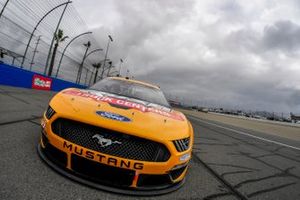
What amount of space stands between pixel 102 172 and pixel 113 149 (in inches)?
9.1

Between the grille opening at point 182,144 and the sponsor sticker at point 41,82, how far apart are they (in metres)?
15.6

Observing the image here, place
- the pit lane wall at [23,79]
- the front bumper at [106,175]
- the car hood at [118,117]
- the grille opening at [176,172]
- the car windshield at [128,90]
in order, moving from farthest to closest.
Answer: the pit lane wall at [23,79]
the car windshield at [128,90]
the grille opening at [176,172]
the car hood at [118,117]
the front bumper at [106,175]

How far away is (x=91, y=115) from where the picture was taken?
238cm

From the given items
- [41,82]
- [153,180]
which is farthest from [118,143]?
[41,82]

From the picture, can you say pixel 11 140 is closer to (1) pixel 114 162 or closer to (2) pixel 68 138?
(2) pixel 68 138

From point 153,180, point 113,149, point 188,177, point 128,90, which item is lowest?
point 188,177

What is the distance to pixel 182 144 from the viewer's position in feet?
8.46

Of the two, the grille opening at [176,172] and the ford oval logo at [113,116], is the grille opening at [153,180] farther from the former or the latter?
the ford oval logo at [113,116]

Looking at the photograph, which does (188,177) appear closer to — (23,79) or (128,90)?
(128,90)

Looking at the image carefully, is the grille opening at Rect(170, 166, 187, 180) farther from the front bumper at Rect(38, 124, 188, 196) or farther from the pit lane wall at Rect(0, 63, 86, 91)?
the pit lane wall at Rect(0, 63, 86, 91)

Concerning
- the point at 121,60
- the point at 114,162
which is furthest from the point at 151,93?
the point at 121,60

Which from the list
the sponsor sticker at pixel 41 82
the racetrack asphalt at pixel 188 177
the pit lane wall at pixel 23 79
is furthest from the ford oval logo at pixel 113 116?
the sponsor sticker at pixel 41 82

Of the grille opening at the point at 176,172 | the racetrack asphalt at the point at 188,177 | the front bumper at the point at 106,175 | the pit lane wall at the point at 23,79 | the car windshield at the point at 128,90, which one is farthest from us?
the pit lane wall at the point at 23,79

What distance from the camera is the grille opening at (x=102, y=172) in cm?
218
